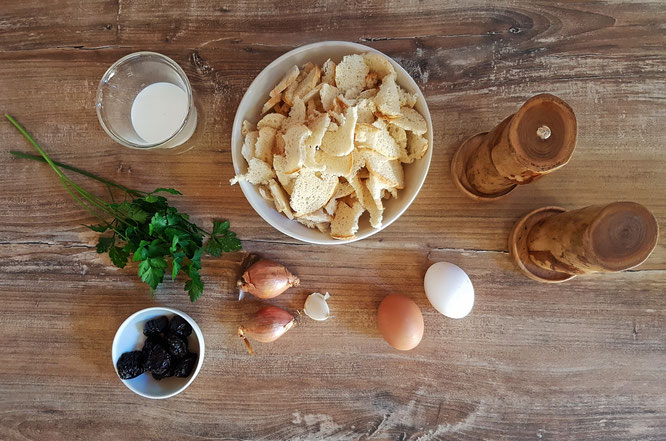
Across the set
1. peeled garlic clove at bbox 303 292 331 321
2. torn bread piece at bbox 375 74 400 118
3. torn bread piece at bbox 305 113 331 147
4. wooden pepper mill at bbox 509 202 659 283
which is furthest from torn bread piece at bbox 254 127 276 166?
wooden pepper mill at bbox 509 202 659 283

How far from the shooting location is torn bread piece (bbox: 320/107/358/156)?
86cm

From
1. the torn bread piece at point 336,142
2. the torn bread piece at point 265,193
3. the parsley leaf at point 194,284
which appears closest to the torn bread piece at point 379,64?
the torn bread piece at point 336,142

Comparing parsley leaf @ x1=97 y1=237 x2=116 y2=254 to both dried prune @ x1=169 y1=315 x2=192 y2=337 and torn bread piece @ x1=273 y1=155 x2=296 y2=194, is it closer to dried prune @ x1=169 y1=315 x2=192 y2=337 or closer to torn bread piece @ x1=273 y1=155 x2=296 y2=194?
dried prune @ x1=169 y1=315 x2=192 y2=337

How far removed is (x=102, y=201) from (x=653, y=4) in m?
1.33

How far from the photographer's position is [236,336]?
113 cm

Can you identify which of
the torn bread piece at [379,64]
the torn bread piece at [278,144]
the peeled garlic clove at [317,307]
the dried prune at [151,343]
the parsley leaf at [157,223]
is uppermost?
the torn bread piece at [379,64]

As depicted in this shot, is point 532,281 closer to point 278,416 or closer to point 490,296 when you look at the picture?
point 490,296

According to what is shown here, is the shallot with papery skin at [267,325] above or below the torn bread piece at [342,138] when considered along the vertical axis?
below

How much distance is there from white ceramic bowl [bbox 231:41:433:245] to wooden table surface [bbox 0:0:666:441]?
12 centimetres

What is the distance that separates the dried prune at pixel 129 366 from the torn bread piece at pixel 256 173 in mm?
452

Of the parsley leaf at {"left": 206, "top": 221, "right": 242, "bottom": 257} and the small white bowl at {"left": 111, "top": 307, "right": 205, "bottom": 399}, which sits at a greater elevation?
the parsley leaf at {"left": 206, "top": 221, "right": 242, "bottom": 257}

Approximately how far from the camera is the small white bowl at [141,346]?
1062 mm

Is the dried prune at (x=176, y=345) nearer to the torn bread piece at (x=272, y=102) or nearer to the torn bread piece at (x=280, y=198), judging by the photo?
the torn bread piece at (x=280, y=198)

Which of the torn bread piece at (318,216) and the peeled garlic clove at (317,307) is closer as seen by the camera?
the torn bread piece at (318,216)
